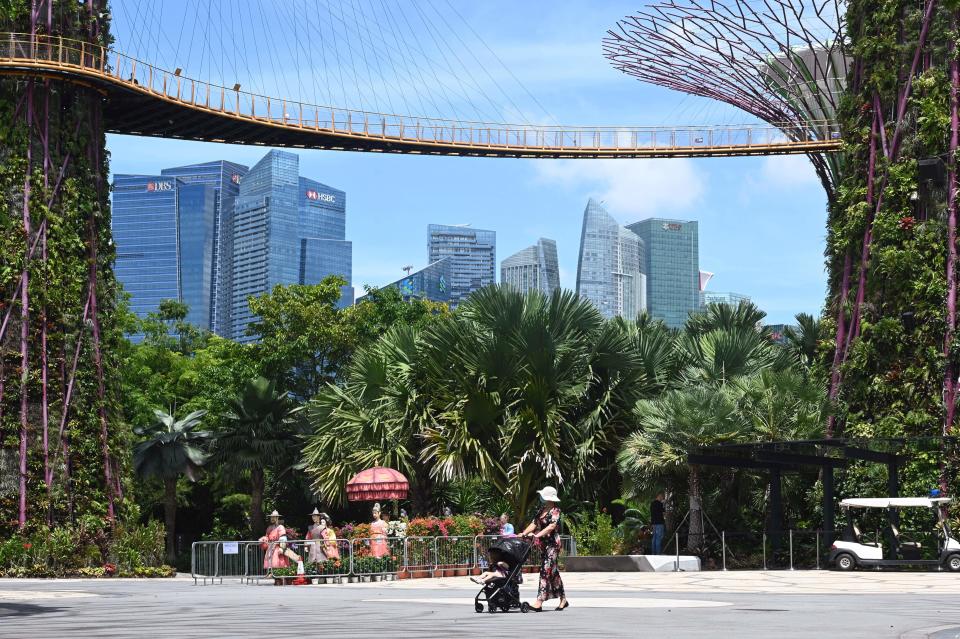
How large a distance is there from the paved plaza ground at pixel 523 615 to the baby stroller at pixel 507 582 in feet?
0.67

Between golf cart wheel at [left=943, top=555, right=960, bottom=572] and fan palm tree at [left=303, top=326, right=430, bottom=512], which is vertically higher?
fan palm tree at [left=303, top=326, right=430, bottom=512]

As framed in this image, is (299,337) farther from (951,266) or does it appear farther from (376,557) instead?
(951,266)

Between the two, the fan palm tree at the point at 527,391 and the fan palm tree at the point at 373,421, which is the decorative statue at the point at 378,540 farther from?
the fan palm tree at the point at 373,421

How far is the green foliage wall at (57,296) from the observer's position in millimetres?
31344

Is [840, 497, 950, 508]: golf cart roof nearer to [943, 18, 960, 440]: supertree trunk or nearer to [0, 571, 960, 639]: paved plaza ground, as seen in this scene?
[0, 571, 960, 639]: paved plaza ground

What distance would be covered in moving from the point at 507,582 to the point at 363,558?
12.0 m

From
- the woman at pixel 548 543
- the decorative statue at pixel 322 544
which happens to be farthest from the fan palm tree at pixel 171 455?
the woman at pixel 548 543

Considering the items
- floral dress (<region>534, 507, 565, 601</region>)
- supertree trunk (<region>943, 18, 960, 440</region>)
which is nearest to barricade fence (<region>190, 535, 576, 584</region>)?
floral dress (<region>534, 507, 565, 601</region>)

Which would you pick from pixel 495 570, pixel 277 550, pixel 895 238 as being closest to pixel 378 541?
pixel 277 550

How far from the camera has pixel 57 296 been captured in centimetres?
3188

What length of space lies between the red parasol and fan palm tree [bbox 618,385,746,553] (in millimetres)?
5885

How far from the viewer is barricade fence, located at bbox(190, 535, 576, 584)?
85.8 ft

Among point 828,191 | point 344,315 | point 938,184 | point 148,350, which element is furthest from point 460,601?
point 148,350

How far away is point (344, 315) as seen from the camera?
54.4 m
